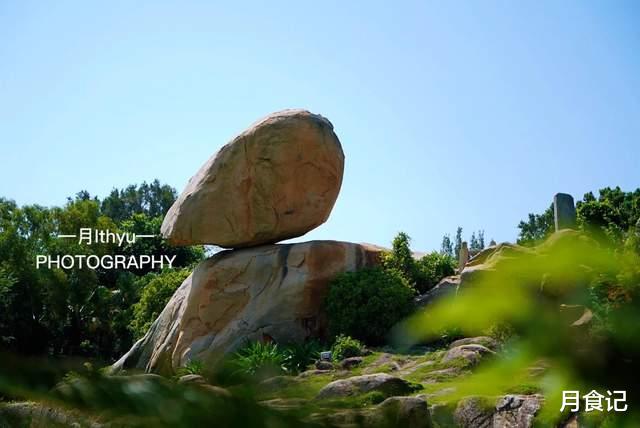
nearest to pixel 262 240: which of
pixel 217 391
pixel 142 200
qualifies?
pixel 217 391

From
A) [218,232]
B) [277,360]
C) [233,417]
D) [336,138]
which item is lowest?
[277,360]

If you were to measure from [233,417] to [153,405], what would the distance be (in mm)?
74

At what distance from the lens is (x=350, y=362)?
37.8ft

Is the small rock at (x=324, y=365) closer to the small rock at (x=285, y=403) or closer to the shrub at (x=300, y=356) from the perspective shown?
the shrub at (x=300, y=356)

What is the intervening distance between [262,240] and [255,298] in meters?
1.42

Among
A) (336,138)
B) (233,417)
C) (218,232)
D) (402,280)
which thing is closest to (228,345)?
(218,232)

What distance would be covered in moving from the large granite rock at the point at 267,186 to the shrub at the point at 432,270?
7.84 feet

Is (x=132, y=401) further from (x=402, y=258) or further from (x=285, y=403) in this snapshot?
(x=402, y=258)

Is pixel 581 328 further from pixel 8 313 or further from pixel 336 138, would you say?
pixel 8 313

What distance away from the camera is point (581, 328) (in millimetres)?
709

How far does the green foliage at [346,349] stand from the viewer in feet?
40.2

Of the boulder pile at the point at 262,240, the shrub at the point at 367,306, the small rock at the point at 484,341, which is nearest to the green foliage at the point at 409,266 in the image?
the boulder pile at the point at 262,240

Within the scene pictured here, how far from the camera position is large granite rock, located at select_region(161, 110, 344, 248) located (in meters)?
14.4

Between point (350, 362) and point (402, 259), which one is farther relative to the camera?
point (402, 259)
